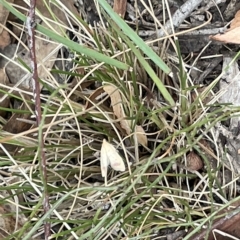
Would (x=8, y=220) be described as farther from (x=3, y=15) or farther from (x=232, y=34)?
(x=232, y=34)

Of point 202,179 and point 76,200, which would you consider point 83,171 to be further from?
point 202,179

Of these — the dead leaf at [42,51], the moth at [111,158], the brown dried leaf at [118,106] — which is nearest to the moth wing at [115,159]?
the moth at [111,158]

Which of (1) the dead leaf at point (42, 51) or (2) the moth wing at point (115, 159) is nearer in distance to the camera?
(2) the moth wing at point (115, 159)

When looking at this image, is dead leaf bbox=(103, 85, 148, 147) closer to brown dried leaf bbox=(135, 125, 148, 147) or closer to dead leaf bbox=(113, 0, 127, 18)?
brown dried leaf bbox=(135, 125, 148, 147)

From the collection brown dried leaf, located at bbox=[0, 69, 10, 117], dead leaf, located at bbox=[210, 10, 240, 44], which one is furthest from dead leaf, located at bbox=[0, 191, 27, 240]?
dead leaf, located at bbox=[210, 10, 240, 44]

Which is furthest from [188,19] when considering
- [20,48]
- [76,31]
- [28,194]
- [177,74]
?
[28,194]

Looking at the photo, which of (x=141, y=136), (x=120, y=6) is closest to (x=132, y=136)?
(x=141, y=136)

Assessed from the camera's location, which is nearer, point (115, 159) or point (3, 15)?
point (115, 159)

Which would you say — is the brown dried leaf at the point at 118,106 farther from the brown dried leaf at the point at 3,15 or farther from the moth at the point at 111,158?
the brown dried leaf at the point at 3,15
